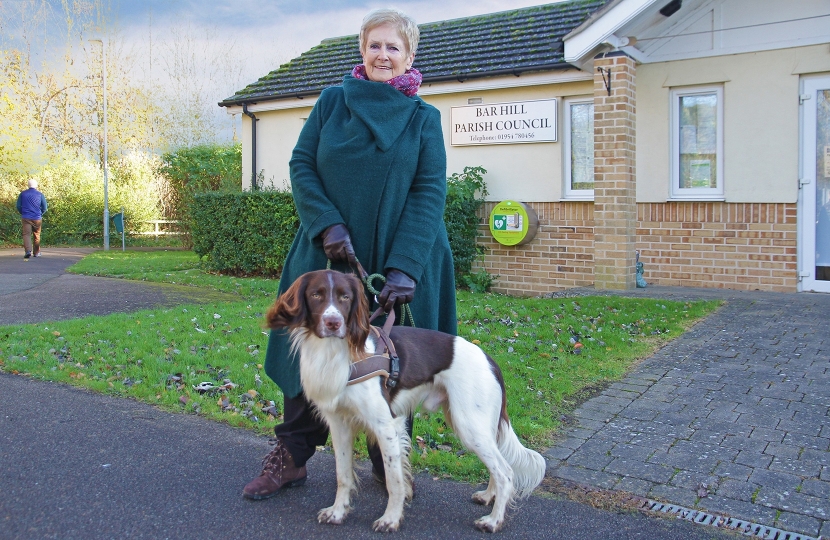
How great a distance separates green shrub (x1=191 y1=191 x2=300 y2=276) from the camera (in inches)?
534

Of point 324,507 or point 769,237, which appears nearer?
point 324,507

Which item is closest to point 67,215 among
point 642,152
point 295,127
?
point 295,127

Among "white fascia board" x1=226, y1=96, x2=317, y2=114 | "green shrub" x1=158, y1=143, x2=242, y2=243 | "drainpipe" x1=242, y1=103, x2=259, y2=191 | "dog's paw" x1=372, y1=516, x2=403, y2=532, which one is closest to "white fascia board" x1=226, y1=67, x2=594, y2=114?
"white fascia board" x1=226, y1=96, x2=317, y2=114

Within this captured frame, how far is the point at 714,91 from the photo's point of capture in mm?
10898

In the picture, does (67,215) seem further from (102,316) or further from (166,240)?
(102,316)

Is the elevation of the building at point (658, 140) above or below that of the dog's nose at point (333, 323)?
above

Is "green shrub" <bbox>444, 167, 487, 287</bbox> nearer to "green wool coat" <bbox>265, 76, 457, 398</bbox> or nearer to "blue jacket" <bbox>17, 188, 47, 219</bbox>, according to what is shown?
"green wool coat" <bbox>265, 76, 457, 398</bbox>

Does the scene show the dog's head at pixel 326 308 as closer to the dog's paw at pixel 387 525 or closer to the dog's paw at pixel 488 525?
the dog's paw at pixel 387 525

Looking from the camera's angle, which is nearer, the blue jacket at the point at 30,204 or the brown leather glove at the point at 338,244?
the brown leather glove at the point at 338,244

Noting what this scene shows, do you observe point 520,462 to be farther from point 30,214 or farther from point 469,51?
point 30,214

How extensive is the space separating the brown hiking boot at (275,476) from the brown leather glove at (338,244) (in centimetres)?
104

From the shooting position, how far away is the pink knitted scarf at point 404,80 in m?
3.51

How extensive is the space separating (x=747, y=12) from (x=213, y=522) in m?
10.1

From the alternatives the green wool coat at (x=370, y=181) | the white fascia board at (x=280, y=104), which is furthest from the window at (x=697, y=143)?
the green wool coat at (x=370, y=181)
